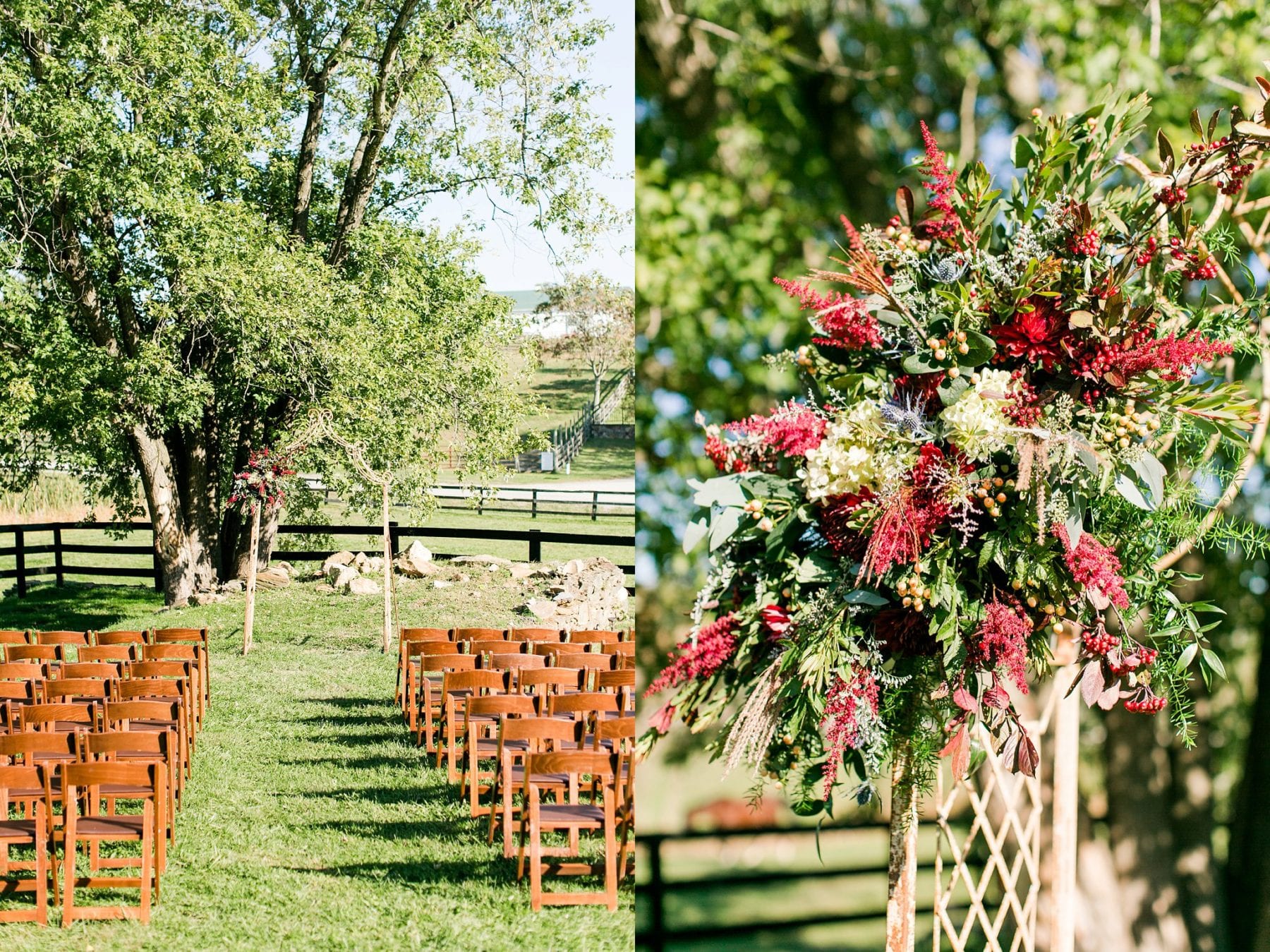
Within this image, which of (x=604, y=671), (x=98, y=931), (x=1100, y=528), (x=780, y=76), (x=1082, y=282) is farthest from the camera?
(x=604, y=671)

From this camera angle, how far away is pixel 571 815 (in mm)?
3346

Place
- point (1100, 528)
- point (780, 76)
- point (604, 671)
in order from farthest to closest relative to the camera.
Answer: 1. point (604, 671)
2. point (780, 76)
3. point (1100, 528)

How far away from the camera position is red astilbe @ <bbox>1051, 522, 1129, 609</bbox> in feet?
5.36

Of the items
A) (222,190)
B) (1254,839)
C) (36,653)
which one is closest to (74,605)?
(36,653)

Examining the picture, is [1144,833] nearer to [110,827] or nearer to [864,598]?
[864,598]

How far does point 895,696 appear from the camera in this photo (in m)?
1.82

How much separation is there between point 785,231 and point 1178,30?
1177 mm

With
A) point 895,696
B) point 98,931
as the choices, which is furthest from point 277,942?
point 895,696

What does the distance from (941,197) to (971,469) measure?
0.47m

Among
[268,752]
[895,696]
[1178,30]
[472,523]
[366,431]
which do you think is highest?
[1178,30]

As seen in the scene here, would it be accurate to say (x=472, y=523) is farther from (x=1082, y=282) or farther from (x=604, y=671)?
(x=1082, y=282)

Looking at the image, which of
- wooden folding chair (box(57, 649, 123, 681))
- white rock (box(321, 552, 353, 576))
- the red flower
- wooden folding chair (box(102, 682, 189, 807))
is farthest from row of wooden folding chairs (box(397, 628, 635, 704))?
the red flower

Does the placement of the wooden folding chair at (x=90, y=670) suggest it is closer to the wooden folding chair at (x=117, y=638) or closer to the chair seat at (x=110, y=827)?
the wooden folding chair at (x=117, y=638)

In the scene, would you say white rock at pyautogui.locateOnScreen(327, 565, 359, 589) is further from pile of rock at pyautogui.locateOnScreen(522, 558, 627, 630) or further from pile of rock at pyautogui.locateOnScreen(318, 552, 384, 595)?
pile of rock at pyautogui.locateOnScreen(522, 558, 627, 630)
